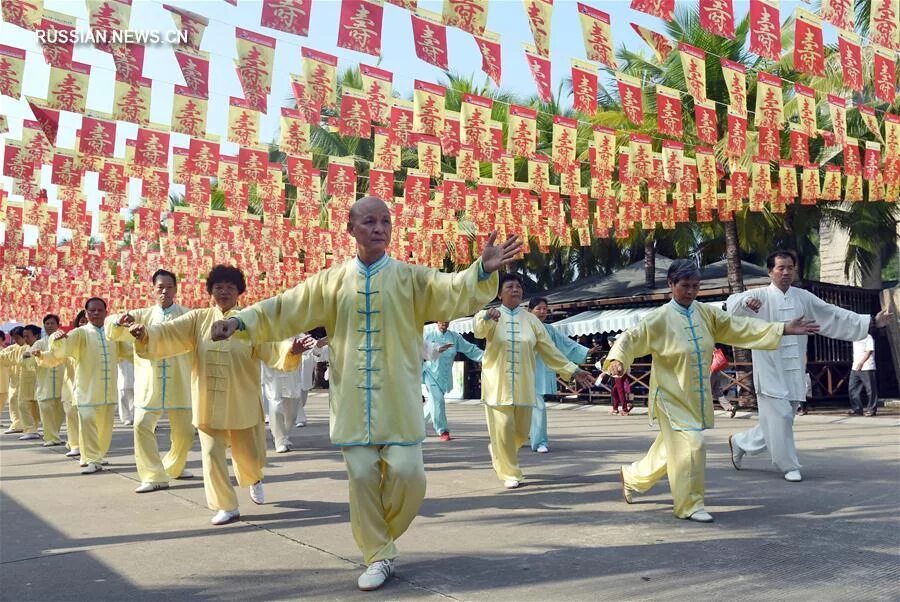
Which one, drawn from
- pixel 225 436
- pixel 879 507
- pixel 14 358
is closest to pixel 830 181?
pixel 879 507

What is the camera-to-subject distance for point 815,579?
3.49 meters

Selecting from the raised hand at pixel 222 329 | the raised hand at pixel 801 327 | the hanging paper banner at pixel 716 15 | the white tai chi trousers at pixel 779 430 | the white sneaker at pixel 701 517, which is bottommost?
the white sneaker at pixel 701 517

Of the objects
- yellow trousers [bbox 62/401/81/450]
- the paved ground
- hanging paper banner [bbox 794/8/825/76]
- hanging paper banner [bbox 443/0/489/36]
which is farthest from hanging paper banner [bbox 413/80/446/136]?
yellow trousers [bbox 62/401/81/450]

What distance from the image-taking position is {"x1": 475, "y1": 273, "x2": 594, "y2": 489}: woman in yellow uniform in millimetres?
6352

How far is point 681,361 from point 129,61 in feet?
20.1

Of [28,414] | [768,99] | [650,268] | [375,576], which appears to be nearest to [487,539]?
[375,576]

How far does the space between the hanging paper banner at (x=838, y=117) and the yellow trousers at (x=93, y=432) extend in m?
9.51

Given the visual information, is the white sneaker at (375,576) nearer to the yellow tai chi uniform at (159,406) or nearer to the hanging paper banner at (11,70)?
the yellow tai chi uniform at (159,406)

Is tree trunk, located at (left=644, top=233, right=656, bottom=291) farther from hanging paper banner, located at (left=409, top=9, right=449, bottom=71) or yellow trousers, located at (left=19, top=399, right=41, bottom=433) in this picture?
yellow trousers, located at (left=19, top=399, right=41, bottom=433)

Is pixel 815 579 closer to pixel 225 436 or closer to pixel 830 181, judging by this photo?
pixel 225 436

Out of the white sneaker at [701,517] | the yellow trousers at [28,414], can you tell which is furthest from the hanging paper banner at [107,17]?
the yellow trousers at [28,414]

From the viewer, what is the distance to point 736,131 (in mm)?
10508

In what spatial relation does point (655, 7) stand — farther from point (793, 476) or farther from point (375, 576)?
point (375, 576)

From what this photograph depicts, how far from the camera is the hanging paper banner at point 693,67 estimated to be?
945cm
